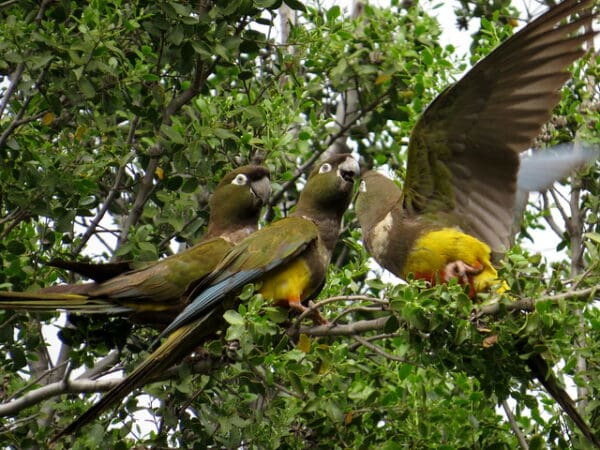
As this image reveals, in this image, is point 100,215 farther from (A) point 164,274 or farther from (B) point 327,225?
(B) point 327,225

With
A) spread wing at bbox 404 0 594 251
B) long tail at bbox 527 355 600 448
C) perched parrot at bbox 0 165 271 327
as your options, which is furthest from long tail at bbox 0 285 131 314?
long tail at bbox 527 355 600 448

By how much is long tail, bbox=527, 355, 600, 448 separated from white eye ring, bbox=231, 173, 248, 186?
1787 mm

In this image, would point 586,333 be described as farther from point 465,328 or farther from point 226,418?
point 226,418

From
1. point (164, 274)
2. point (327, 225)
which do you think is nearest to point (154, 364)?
point (164, 274)

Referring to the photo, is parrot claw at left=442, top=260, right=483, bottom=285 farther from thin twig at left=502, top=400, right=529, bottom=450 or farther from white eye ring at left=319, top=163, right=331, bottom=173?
white eye ring at left=319, top=163, right=331, bottom=173

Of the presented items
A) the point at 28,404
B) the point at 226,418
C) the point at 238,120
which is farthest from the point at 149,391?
the point at 238,120

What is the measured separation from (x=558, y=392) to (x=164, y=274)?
180 centimetres

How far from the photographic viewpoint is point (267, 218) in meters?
6.30

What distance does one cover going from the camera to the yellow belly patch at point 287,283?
186 inches

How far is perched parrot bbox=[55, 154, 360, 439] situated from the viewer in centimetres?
445

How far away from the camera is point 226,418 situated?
4438 mm

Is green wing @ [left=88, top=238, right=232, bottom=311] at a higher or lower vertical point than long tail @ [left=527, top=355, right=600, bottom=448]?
higher

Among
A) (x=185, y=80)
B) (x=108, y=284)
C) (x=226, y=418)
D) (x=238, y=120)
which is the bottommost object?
(x=226, y=418)

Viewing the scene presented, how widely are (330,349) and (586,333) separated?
39.4 inches
